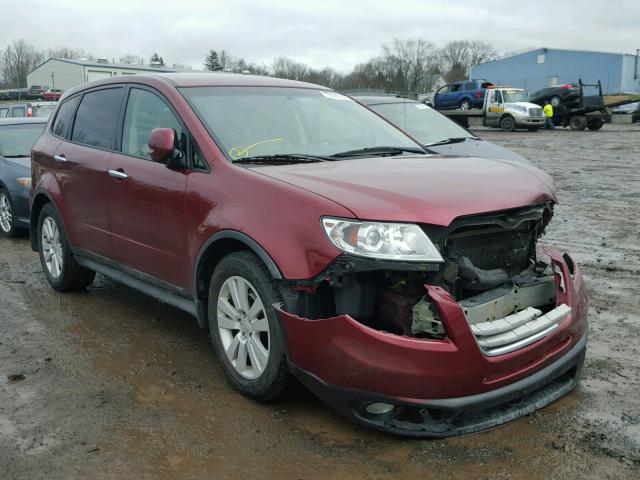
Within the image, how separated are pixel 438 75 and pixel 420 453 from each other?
95.5 metres

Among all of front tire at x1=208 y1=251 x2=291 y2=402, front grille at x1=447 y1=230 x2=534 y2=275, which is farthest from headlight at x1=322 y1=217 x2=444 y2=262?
front tire at x1=208 y1=251 x2=291 y2=402

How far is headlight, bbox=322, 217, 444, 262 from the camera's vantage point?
2.91m

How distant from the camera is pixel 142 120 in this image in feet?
14.6

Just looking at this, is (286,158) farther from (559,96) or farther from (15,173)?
(559,96)

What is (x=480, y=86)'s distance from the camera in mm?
35438

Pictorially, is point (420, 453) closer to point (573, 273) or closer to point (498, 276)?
point (498, 276)

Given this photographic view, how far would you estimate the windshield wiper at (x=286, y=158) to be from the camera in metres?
3.73

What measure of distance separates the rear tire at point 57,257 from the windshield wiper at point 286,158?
2.41 m

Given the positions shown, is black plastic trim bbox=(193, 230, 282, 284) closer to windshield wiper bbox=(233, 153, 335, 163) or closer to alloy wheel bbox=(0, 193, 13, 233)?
windshield wiper bbox=(233, 153, 335, 163)

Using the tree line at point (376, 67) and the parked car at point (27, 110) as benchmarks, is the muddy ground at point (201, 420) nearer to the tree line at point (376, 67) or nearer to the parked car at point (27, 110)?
the parked car at point (27, 110)

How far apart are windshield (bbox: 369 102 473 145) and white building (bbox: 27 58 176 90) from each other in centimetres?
6917

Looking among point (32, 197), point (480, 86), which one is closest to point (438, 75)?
point (480, 86)

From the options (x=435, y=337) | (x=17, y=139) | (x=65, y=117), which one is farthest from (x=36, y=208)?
(x=435, y=337)

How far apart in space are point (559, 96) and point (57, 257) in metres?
31.1
